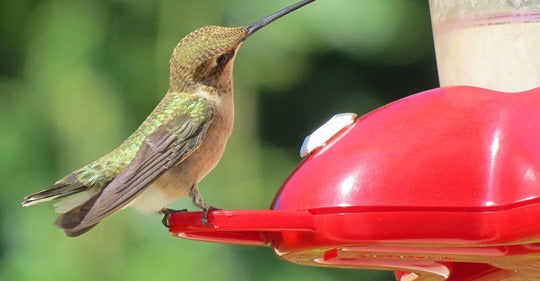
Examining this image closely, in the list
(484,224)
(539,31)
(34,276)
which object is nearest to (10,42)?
(34,276)

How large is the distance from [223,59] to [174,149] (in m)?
0.52

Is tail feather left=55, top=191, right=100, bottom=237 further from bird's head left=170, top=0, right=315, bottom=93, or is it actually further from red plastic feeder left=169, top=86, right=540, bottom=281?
bird's head left=170, top=0, right=315, bottom=93

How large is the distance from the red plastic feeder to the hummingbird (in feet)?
2.44

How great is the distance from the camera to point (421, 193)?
3.12 meters

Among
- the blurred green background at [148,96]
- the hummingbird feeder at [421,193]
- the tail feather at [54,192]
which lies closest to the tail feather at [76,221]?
the tail feather at [54,192]

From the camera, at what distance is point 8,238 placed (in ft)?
20.0

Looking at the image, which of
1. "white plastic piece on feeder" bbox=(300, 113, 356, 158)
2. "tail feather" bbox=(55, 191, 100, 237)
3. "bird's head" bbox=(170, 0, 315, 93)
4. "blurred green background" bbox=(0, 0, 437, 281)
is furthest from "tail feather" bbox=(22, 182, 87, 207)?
"blurred green background" bbox=(0, 0, 437, 281)

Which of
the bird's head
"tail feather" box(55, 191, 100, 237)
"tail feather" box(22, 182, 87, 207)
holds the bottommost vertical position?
"tail feather" box(55, 191, 100, 237)

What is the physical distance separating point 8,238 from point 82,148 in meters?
0.62

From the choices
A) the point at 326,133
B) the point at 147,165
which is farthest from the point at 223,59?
the point at 326,133

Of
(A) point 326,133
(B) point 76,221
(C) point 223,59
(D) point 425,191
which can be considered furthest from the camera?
(C) point 223,59

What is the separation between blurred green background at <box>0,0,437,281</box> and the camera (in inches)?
231

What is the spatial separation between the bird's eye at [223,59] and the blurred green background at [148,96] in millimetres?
1113

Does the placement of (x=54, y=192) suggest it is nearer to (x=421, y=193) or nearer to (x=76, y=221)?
(x=76, y=221)
